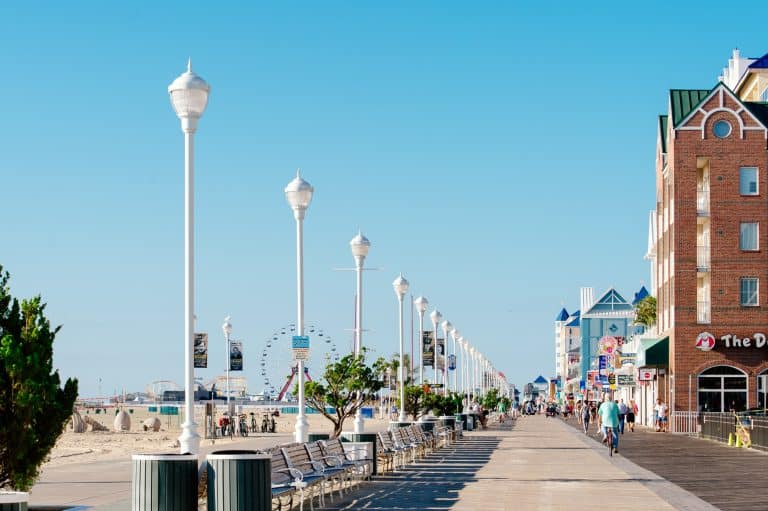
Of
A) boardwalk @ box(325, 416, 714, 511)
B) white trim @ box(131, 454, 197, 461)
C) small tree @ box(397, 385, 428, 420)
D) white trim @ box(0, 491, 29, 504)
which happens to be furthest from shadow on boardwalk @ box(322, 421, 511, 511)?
small tree @ box(397, 385, 428, 420)

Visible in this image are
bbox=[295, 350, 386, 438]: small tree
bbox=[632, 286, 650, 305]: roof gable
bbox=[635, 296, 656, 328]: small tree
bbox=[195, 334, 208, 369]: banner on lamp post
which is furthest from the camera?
bbox=[632, 286, 650, 305]: roof gable

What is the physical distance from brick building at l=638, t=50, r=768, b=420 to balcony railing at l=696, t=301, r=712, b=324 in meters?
0.05

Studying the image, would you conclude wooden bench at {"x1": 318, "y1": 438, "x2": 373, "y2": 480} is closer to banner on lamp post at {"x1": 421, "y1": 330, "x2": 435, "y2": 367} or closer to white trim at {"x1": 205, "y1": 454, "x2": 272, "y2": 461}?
white trim at {"x1": 205, "y1": 454, "x2": 272, "y2": 461}

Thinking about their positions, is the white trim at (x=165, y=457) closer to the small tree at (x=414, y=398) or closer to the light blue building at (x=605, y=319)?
the small tree at (x=414, y=398)

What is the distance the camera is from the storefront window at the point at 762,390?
55.6 meters

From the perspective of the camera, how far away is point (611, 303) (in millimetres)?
160625

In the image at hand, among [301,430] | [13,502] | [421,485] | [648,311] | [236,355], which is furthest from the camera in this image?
[648,311]

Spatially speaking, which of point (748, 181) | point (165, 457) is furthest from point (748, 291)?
point (165, 457)

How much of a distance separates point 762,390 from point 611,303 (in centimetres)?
10567

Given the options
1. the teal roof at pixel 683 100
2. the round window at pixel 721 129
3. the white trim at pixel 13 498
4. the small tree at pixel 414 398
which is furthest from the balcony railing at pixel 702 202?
the white trim at pixel 13 498

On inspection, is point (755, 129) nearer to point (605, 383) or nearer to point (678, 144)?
point (678, 144)

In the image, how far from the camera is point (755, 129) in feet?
187

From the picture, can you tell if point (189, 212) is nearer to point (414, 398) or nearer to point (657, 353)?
point (414, 398)

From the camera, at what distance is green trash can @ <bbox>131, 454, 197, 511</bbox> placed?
1368cm
